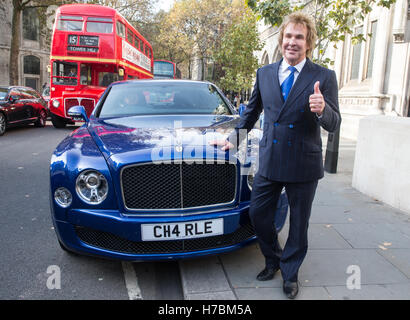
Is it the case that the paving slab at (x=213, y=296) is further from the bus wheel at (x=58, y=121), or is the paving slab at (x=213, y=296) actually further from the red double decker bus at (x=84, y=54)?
the bus wheel at (x=58, y=121)

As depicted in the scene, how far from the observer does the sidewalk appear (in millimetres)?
2637

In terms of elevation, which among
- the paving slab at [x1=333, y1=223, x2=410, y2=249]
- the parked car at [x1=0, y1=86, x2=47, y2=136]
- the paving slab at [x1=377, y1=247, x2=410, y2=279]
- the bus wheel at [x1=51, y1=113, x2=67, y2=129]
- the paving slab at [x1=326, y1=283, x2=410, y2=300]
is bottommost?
the paving slab at [x1=326, y1=283, x2=410, y2=300]

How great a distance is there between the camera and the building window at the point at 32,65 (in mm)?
33406

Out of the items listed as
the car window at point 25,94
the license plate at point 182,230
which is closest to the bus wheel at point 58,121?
the car window at point 25,94

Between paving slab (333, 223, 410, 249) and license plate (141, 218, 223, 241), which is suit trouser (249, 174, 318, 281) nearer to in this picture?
license plate (141, 218, 223, 241)

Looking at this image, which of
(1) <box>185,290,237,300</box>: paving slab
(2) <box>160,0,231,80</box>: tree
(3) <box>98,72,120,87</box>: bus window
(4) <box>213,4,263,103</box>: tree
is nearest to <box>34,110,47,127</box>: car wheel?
(3) <box>98,72,120,87</box>: bus window

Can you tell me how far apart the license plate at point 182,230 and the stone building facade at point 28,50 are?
A: 109 feet

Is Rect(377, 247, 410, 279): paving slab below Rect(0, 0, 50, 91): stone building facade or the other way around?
below

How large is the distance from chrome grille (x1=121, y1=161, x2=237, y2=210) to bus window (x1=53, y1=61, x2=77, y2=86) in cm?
1157

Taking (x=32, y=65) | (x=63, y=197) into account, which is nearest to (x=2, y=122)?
(x=63, y=197)

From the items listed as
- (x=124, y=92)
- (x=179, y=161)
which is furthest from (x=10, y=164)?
(x=179, y=161)

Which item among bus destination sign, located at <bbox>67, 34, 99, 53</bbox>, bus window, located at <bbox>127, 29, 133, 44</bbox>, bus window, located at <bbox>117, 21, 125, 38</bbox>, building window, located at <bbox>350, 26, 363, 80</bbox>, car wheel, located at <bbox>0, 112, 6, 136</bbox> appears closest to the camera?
car wheel, located at <bbox>0, 112, 6, 136</bbox>

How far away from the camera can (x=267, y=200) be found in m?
2.62

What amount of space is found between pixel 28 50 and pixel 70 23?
24217 mm
